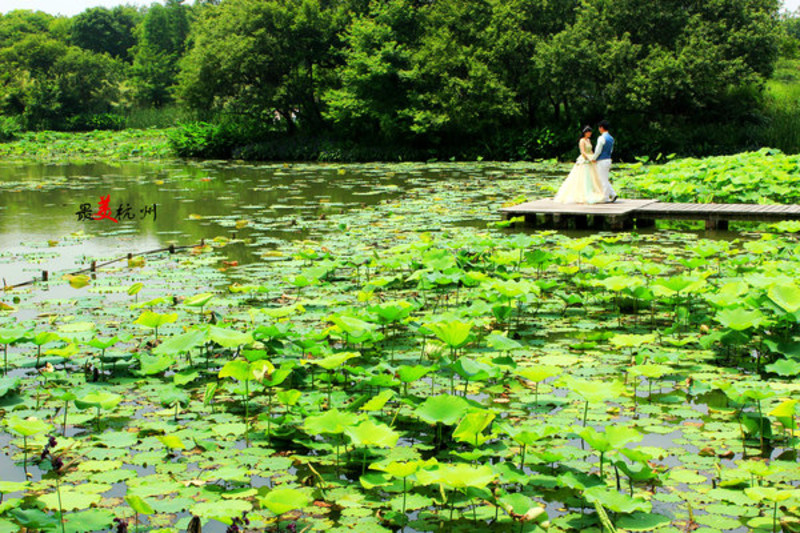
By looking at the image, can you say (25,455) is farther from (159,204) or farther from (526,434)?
(159,204)

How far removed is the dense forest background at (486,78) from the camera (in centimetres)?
2033

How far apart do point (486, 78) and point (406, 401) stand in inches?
782

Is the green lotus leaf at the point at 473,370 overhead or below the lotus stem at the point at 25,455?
overhead

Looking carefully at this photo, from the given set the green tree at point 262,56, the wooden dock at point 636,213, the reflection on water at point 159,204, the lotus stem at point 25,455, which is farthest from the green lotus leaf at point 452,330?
the green tree at point 262,56

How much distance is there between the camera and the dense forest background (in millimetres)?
20328

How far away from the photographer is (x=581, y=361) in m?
3.90

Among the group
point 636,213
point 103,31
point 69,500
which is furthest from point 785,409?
point 103,31

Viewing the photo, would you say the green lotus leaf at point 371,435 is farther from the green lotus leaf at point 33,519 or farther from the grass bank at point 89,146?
the grass bank at point 89,146

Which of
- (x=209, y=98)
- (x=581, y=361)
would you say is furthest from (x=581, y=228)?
(x=209, y=98)

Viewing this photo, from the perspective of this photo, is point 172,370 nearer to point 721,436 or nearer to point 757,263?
point 721,436

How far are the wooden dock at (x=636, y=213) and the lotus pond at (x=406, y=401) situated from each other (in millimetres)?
2209

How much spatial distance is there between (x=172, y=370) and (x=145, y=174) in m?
16.0

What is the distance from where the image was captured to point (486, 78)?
71.7 ft

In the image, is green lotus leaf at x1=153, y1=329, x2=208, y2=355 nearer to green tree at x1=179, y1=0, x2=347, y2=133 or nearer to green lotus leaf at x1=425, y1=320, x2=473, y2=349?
green lotus leaf at x1=425, y1=320, x2=473, y2=349
